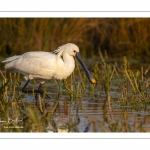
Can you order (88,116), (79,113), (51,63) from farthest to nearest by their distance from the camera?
(51,63), (79,113), (88,116)

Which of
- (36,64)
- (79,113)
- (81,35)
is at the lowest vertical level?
(79,113)

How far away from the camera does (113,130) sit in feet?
22.1

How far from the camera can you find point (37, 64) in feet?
31.7

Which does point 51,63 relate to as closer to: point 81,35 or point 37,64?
point 37,64

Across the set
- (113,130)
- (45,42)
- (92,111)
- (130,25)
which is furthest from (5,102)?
(130,25)

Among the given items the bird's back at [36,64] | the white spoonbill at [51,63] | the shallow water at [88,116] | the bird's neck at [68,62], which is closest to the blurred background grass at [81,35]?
the bird's back at [36,64]

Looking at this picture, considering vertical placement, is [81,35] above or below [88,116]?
above

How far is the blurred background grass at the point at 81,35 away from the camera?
52.1 ft

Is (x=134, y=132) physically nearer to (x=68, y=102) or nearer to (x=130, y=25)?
(x=68, y=102)

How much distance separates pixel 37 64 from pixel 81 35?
24.6 ft

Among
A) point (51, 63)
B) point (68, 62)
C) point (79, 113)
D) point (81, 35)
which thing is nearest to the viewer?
point (79, 113)

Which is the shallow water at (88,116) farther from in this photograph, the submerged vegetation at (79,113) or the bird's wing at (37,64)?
the bird's wing at (37,64)

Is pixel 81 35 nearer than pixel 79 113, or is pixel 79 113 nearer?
pixel 79 113

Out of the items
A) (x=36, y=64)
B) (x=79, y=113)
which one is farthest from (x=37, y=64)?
(x=79, y=113)
